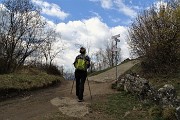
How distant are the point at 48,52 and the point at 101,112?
31.3 m

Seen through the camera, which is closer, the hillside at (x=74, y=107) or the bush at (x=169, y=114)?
the bush at (x=169, y=114)

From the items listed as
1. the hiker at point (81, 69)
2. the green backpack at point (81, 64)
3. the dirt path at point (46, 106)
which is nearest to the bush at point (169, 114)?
the dirt path at point (46, 106)

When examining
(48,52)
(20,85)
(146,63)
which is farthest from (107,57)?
(20,85)

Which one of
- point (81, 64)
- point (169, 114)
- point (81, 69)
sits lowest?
point (169, 114)

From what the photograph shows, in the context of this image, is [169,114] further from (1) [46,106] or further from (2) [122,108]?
(1) [46,106]

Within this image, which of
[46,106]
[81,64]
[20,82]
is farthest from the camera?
[20,82]

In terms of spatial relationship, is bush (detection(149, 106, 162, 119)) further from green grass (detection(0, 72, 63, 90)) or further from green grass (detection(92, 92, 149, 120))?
green grass (detection(0, 72, 63, 90))

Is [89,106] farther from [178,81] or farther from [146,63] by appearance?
[146,63]

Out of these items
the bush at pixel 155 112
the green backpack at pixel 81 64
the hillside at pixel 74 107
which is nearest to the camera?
the bush at pixel 155 112

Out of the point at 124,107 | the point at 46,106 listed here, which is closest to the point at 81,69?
the point at 46,106

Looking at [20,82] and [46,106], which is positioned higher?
[20,82]

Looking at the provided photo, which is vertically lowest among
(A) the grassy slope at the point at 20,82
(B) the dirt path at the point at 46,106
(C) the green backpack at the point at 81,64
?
(B) the dirt path at the point at 46,106

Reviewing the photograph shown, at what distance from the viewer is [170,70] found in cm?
2128

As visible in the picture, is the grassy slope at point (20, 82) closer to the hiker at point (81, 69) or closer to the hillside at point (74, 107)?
the hillside at point (74, 107)
